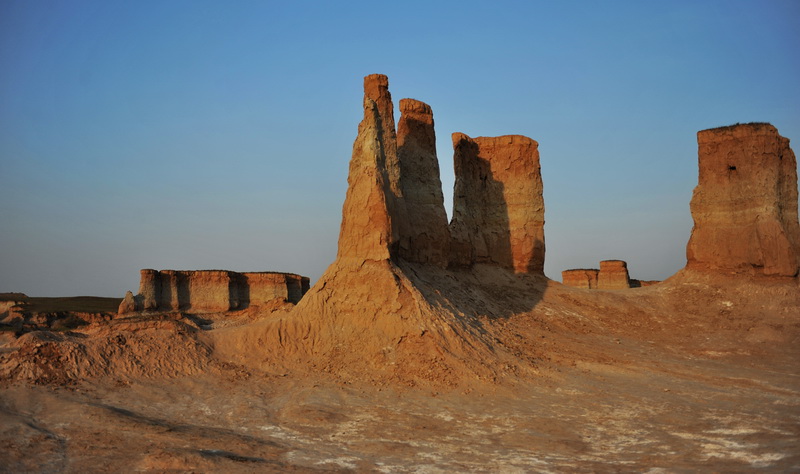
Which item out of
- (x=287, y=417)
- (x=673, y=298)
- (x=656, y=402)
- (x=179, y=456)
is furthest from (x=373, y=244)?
(x=673, y=298)

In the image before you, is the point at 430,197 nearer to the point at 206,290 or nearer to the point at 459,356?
the point at 459,356

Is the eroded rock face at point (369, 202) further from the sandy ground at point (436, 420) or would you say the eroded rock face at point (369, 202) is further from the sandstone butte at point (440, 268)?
the sandy ground at point (436, 420)

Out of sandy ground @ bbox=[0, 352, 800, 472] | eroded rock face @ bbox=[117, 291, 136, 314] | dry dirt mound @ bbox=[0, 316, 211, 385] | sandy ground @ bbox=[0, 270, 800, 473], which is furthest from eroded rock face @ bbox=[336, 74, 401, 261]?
eroded rock face @ bbox=[117, 291, 136, 314]

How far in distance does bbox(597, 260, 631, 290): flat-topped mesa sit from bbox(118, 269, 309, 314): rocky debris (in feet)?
81.3

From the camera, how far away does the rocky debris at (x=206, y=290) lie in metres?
41.1

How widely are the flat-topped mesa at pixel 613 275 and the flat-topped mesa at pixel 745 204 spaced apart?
19052 millimetres

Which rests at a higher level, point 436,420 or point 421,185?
point 421,185

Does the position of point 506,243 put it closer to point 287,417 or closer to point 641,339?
point 641,339

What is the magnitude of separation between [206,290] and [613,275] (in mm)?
31497

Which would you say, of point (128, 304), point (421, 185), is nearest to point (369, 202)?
point (421, 185)

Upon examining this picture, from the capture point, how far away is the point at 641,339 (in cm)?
2081

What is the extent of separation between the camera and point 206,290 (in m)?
44.0

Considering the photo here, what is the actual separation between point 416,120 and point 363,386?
39.7 feet

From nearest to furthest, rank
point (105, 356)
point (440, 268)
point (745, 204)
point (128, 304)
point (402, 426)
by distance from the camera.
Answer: point (402, 426) → point (105, 356) → point (440, 268) → point (745, 204) → point (128, 304)
